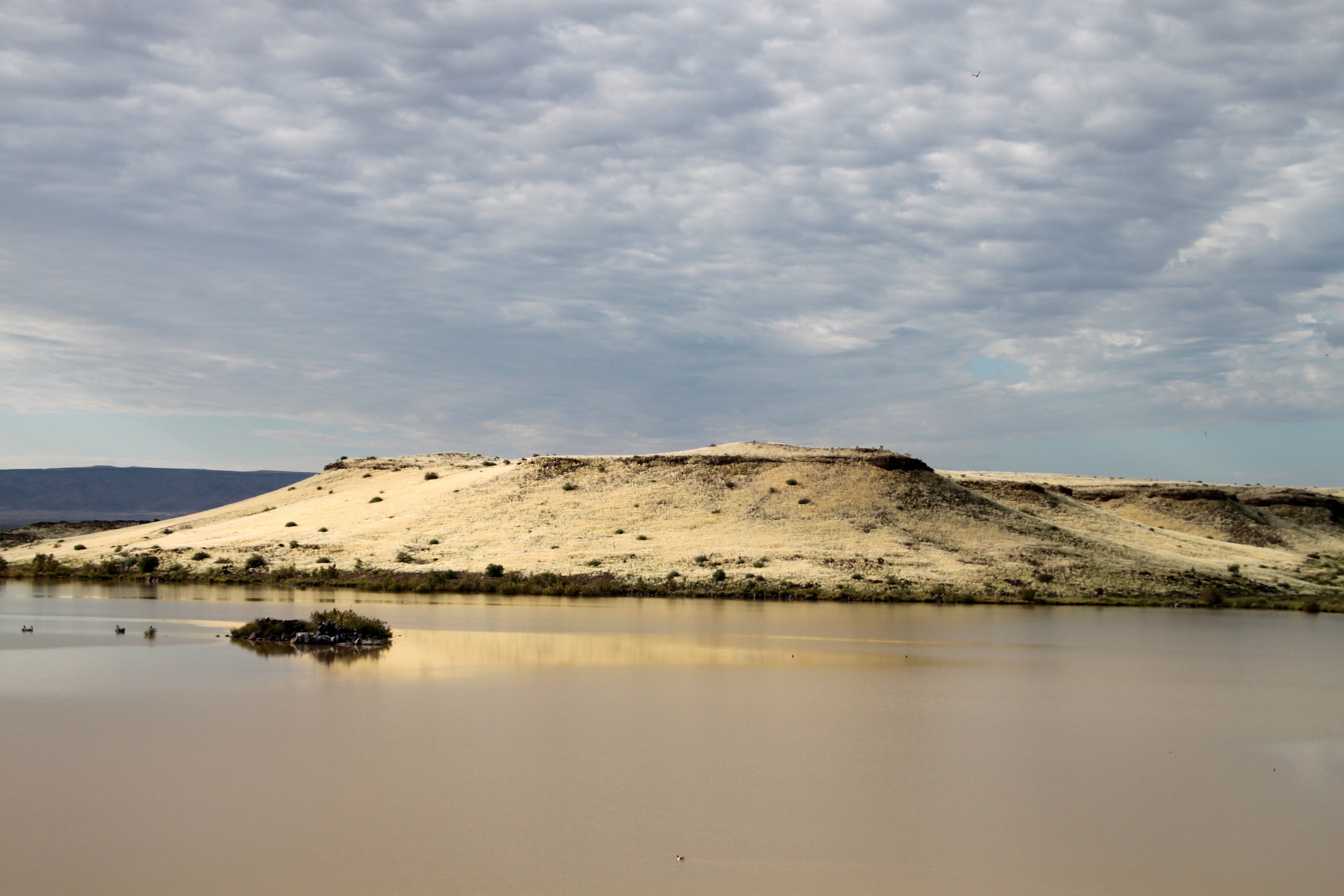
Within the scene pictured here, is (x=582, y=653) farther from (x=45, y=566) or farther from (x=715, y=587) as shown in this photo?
(x=45, y=566)

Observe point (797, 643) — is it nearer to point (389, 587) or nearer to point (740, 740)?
point (740, 740)

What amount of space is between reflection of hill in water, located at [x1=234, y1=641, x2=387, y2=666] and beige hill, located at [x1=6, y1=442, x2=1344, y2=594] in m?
22.8

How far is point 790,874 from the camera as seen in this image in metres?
9.03

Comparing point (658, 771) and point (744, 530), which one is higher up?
point (744, 530)

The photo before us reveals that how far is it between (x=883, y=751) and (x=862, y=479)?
48988 mm

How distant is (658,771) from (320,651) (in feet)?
42.2

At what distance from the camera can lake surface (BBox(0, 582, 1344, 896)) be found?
29.9ft

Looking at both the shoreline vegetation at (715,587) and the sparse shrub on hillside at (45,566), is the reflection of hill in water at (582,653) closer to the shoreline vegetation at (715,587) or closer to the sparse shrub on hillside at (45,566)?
the shoreline vegetation at (715,587)

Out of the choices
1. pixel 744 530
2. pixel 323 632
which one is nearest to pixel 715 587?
pixel 744 530

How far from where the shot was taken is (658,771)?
12.1 metres

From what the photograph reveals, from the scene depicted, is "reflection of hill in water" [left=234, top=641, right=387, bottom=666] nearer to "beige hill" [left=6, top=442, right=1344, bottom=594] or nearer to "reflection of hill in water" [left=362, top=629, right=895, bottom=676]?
"reflection of hill in water" [left=362, top=629, right=895, bottom=676]

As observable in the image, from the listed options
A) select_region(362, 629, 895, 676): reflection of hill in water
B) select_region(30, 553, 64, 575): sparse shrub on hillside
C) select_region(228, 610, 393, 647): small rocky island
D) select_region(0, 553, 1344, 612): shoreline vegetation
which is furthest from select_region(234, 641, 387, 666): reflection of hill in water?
select_region(30, 553, 64, 575): sparse shrub on hillside

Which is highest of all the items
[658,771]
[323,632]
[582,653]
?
[323,632]

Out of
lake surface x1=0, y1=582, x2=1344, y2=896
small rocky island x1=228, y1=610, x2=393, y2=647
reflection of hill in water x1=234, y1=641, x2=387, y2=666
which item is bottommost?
lake surface x1=0, y1=582, x2=1344, y2=896
